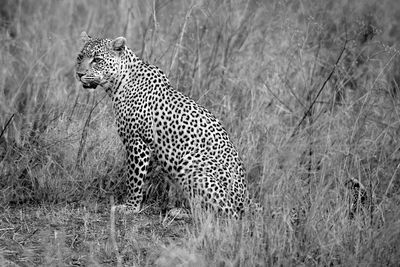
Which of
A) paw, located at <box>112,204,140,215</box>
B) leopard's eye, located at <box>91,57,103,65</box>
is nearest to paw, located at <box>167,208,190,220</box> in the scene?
paw, located at <box>112,204,140,215</box>

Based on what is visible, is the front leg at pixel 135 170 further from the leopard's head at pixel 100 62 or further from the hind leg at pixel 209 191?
the leopard's head at pixel 100 62

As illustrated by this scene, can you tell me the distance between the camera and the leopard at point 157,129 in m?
6.61

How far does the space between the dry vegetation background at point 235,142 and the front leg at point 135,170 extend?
17 cm

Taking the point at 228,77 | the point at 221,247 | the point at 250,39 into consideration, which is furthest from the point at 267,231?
the point at 250,39

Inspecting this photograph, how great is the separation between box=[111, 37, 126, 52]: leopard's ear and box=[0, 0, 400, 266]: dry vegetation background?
75 centimetres

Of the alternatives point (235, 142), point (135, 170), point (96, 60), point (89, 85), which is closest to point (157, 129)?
point (135, 170)

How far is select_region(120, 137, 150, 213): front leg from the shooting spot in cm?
683

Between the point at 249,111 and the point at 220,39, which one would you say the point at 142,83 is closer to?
the point at 249,111

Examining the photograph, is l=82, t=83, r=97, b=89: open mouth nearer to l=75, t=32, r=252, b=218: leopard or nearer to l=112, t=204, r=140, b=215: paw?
l=75, t=32, r=252, b=218: leopard

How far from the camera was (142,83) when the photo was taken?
6934 mm

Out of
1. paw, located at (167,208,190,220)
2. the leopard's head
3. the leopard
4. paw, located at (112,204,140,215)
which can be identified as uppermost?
the leopard's head

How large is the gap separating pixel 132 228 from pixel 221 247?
4.29 feet

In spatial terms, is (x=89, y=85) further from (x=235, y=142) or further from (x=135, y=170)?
(x=235, y=142)

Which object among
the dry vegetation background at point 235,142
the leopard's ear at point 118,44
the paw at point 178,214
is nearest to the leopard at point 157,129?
the leopard's ear at point 118,44
